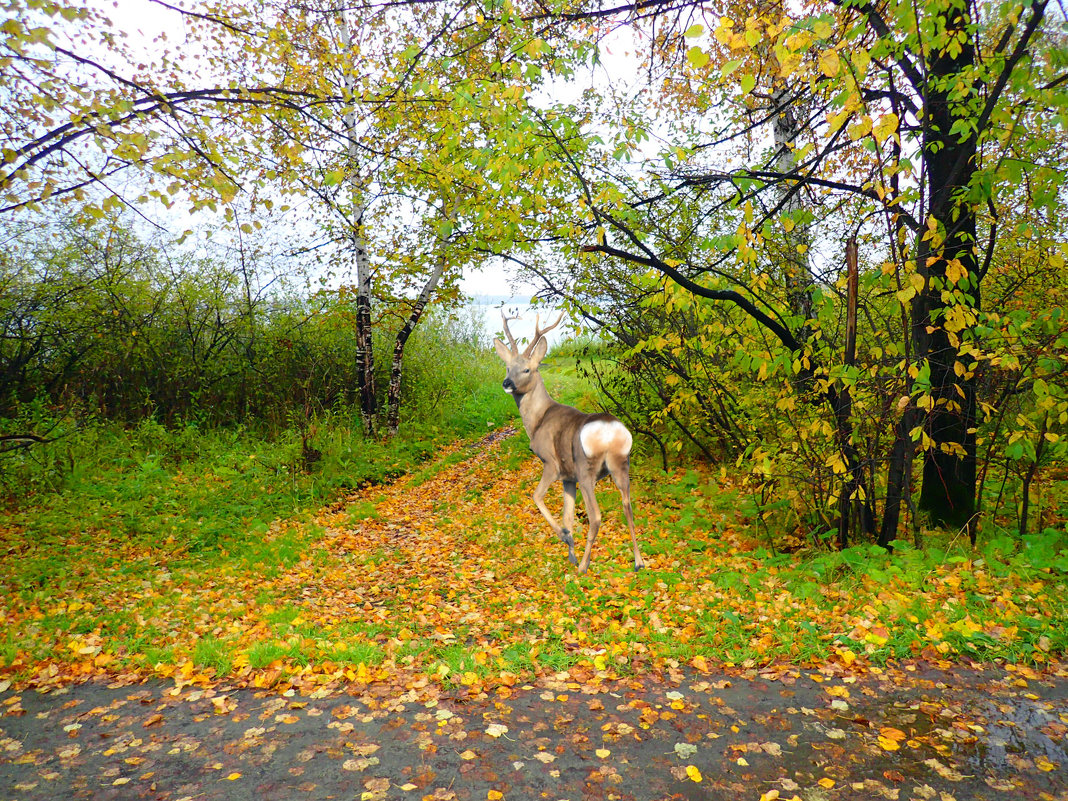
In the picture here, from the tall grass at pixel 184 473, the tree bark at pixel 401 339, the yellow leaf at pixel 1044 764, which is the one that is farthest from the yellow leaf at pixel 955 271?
A: the tree bark at pixel 401 339

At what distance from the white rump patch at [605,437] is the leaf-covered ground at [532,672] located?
155cm

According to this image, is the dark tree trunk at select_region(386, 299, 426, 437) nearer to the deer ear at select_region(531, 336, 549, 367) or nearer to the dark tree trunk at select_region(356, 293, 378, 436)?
the dark tree trunk at select_region(356, 293, 378, 436)

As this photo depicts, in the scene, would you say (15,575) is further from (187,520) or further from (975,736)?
(975,736)

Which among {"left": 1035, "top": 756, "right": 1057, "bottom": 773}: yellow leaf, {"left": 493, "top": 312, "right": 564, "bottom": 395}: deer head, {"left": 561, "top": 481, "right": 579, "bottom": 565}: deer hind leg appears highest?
{"left": 493, "top": 312, "right": 564, "bottom": 395}: deer head

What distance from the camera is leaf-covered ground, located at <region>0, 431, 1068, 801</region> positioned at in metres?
→ 3.94

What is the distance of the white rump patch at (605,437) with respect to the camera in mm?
6637

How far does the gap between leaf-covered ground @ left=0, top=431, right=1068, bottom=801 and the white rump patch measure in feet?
5.07

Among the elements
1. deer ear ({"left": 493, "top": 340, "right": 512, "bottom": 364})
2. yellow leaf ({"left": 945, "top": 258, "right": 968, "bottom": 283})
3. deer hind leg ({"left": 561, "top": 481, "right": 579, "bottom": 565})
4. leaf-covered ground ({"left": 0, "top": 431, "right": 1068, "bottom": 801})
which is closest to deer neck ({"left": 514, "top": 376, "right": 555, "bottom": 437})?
deer ear ({"left": 493, "top": 340, "right": 512, "bottom": 364})

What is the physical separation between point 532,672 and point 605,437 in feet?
7.88

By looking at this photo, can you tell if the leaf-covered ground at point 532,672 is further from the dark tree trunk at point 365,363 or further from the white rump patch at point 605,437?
the dark tree trunk at point 365,363

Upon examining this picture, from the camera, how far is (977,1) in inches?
241

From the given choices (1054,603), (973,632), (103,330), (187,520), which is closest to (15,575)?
(187,520)

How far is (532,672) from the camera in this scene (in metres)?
5.29

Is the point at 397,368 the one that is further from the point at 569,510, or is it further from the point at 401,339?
the point at 569,510
